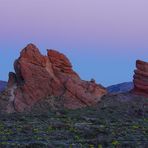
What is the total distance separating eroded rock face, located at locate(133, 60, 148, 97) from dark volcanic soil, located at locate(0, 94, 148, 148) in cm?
860

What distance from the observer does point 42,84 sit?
5575 cm

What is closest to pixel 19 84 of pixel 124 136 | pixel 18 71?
pixel 18 71

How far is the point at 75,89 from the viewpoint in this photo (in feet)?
185

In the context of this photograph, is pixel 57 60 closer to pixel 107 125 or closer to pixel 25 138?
pixel 107 125

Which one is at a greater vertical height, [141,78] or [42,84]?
[141,78]

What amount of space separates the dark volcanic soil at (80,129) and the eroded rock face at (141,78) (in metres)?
8.60

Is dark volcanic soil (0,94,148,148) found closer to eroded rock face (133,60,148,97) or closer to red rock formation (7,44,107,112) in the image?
red rock formation (7,44,107,112)

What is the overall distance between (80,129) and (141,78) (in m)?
27.6

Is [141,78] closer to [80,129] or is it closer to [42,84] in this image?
[42,84]

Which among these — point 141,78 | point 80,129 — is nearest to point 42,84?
point 141,78

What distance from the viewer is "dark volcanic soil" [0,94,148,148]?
27.6 m

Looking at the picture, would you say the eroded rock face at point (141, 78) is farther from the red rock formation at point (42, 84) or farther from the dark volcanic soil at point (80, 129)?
the dark volcanic soil at point (80, 129)

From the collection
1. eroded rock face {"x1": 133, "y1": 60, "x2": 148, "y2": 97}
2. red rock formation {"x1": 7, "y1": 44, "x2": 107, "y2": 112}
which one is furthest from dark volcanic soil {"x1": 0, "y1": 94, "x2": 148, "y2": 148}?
eroded rock face {"x1": 133, "y1": 60, "x2": 148, "y2": 97}

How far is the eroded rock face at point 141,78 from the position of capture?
60938 millimetres
